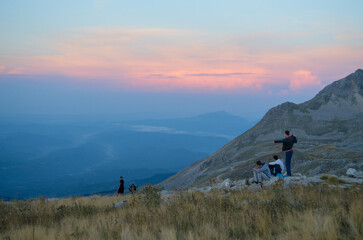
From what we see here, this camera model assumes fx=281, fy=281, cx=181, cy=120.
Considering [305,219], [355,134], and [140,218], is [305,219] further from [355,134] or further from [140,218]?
[355,134]

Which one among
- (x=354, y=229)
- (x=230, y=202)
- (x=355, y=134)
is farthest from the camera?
(x=355, y=134)

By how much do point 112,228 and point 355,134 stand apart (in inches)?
2059

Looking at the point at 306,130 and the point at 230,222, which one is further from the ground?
the point at 230,222

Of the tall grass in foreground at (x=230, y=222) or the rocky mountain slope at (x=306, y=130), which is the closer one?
the tall grass in foreground at (x=230, y=222)

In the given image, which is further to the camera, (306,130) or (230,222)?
(306,130)

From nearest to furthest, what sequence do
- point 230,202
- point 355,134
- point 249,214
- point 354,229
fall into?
point 354,229 < point 249,214 < point 230,202 < point 355,134

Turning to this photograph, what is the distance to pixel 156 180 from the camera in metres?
168

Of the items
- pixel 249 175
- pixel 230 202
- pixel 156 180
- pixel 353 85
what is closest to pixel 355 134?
pixel 353 85

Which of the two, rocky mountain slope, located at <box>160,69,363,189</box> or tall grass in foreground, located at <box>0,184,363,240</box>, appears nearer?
tall grass in foreground, located at <box>0,184,363,240</box>

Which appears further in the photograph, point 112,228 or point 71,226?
point 71,226

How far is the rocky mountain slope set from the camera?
141 feet

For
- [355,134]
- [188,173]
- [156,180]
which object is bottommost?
[156,180]

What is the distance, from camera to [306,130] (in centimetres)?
5403

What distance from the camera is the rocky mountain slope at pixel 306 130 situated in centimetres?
4292
